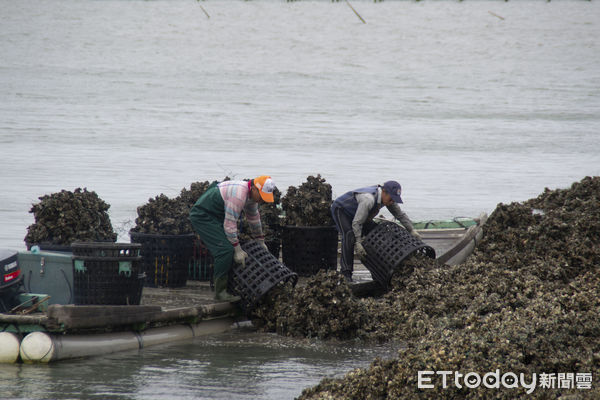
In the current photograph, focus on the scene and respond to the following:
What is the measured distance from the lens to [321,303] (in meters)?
6.72

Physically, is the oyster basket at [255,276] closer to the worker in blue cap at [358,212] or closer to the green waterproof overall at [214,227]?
the green waterproof overall at [214,227]

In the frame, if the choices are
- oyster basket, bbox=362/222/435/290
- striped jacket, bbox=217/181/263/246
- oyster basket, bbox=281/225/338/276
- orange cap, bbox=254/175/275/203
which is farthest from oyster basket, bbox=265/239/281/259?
orange cap, bbox=254/175/275/203

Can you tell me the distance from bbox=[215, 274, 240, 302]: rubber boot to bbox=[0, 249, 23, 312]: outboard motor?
5.42ft

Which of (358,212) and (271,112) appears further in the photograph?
(271,112)

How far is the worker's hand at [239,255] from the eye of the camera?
6.83 m

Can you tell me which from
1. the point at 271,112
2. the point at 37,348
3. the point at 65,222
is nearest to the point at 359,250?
the point at 65,222

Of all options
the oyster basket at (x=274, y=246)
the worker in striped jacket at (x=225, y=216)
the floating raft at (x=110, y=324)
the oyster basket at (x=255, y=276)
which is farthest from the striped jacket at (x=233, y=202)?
the oyster basket at (x=274, y=246)

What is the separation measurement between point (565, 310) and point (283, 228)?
304cm

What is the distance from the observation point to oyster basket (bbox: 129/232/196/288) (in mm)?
7367

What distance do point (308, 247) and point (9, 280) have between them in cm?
309

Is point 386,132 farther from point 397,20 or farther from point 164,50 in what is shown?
point 397,20

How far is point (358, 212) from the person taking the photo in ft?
25.4

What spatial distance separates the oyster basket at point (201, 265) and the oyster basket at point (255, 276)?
81 centimetres

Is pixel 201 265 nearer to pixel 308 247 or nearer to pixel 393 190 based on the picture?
pixel 308 247
